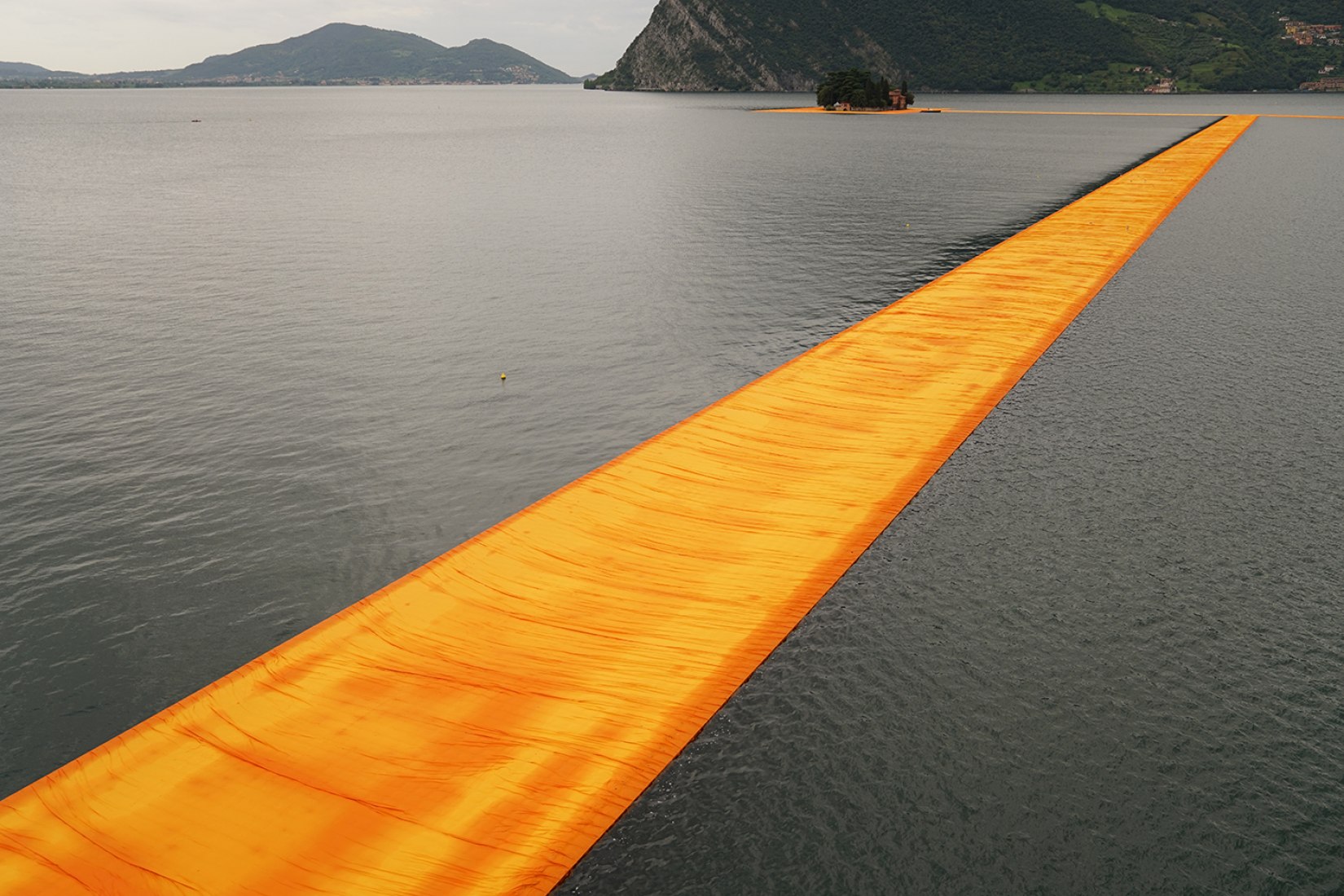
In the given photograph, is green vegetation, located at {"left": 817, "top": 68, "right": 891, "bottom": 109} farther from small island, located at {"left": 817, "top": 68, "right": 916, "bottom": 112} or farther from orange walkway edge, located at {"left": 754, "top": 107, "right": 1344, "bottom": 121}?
orange walkway edge, located at {"left": 754, "top": 107, "right": 1344, "bottom": 121}

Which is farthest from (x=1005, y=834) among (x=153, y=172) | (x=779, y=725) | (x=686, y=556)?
(x=153, y=172)

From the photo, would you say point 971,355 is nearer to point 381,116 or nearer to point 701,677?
point 701,677

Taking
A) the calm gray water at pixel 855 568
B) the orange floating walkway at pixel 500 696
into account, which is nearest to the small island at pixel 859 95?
the calm gray water at pixel 855 568

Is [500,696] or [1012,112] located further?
[1012,112]

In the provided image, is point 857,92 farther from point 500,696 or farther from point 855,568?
point 500,696

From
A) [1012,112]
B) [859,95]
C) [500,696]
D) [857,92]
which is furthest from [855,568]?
[1012,112]

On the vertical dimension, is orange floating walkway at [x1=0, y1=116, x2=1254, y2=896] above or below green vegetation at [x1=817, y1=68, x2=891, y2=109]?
below

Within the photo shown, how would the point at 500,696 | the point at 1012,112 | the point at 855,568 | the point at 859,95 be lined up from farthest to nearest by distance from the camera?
the point at 859,95
the point at 1012,112
the point at 855,568
the point at 500,696

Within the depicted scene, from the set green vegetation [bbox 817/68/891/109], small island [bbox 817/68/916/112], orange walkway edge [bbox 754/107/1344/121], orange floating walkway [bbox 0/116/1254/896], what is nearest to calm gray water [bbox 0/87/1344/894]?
orange floating walkway [bbox 0/116/1254/896]
